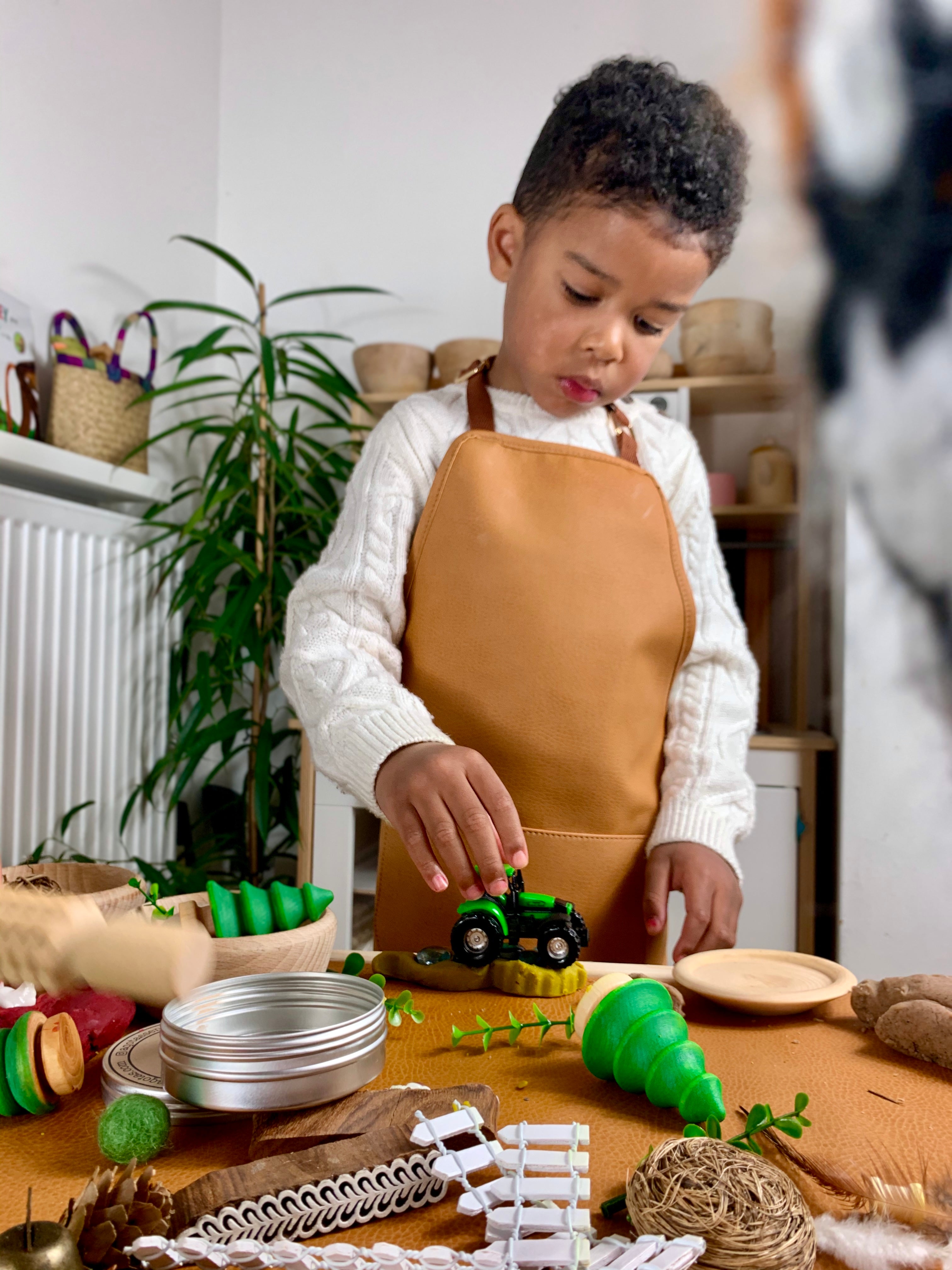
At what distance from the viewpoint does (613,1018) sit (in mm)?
292

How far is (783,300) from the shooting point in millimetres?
275

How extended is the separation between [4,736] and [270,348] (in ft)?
1.95

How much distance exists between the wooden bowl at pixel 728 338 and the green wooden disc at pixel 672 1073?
0.72 ft

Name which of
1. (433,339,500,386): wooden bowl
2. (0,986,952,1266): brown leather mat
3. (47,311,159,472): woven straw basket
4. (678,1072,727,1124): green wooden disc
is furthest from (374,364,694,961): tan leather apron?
(47,311,159,472): woven straw basket

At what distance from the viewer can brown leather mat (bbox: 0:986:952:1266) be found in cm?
23

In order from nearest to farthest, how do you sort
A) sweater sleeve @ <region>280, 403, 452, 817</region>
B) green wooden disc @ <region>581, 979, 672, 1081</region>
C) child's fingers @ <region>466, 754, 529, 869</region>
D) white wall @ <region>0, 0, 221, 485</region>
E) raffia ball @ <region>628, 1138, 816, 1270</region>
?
raffia ball @ <region>628, 1138, 816, 1270</region> → green wooden disc @ <region>581, 979, 672, 1081</region> → child's fingers @ <region>466, 754, 529, 869</region> → sweater sleeve @ <region>280, 403, 452, 817</region> → white wall @ <region>0, 0, 221, 485</region>

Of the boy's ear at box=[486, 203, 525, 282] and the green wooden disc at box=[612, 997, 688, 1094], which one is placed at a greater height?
the boy's ear at box=[486, 203, 525, 282]

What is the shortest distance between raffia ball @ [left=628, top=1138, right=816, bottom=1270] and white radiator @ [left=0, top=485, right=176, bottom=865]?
899 millimetres

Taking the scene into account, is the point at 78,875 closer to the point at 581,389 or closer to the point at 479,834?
the point at 479,834

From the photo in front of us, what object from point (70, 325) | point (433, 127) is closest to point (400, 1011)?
point (433, 127)

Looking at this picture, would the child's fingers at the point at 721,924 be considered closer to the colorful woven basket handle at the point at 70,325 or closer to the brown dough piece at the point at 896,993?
the brown dough piece at the point at 896,993

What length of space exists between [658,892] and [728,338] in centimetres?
33

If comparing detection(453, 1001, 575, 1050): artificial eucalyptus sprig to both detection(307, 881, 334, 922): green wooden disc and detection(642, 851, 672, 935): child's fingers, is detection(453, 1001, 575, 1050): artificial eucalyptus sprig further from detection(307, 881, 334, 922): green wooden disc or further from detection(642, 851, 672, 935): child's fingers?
detection(642, 851, 672, 935): child's fingers

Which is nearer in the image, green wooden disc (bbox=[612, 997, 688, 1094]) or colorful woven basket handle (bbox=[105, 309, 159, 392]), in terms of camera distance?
green wooden disc (bbox=[612, 997, 688, 1094])
